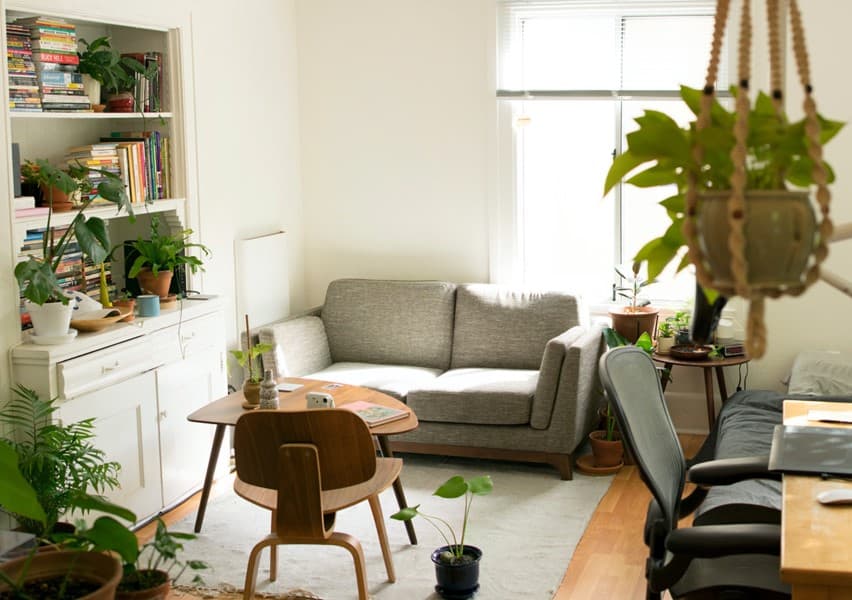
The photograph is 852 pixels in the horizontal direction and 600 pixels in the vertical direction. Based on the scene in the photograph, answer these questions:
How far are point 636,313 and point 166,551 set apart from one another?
3.92 metres

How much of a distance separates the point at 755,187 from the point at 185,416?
161 inches

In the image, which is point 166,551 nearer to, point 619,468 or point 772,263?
point 772,263

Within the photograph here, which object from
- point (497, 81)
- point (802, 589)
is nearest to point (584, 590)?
point (802, 589)

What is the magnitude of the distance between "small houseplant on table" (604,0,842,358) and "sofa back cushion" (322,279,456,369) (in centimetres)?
479

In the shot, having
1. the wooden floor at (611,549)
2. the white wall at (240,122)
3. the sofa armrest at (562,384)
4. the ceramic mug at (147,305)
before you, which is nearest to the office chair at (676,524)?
the wooden floor at (611,549)

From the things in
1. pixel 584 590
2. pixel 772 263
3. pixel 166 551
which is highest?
pixel 772 263

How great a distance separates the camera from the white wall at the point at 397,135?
6148 mm

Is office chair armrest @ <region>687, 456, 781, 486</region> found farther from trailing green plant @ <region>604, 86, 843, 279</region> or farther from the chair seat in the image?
trailing green plant @ <region>604, 86, 843, 279</region>

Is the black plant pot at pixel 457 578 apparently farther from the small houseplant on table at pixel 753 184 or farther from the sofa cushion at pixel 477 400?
the small houseplant on table at pixel 753 184

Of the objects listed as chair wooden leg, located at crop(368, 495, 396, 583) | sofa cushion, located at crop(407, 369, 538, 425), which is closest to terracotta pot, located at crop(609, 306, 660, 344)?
sofa cushion, located at crop(407, 369, 538, 425)

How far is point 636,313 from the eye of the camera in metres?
5.64

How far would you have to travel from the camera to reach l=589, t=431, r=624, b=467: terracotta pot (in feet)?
17.5

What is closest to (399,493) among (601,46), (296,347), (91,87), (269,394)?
(269,394)

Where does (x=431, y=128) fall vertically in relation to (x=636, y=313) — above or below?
above
